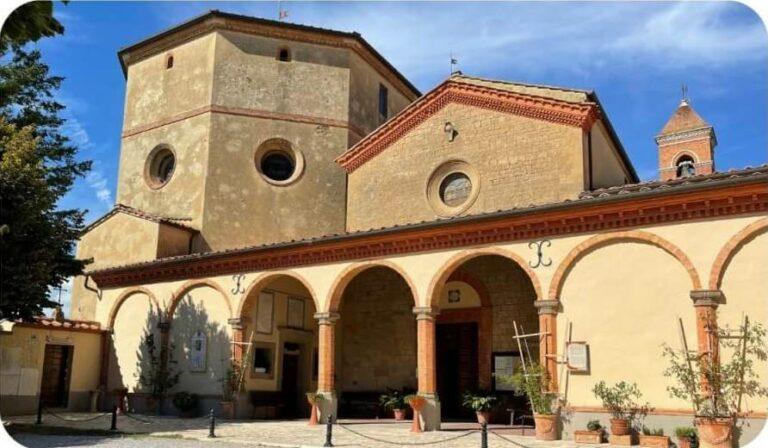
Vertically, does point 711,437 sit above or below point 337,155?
below

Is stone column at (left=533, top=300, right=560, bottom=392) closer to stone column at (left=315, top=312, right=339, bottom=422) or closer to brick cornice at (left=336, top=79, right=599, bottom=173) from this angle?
stone column at (left=315, top=312, right=339, bottom=422)

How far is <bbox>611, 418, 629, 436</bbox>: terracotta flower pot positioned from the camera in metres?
13.0

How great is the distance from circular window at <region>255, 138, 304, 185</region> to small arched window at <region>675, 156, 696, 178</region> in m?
24.9

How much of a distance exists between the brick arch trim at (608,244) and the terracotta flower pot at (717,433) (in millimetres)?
2585

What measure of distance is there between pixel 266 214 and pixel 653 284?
14.5 m

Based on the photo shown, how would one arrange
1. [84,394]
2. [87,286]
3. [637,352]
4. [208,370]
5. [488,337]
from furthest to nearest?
1. [87,286]
2. [84,394]
3. [208,370]
4. [488,337]
5. [637,352]

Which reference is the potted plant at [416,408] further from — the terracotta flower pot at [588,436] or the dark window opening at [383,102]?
the dark window opening at [383,102]

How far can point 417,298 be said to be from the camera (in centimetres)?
1652

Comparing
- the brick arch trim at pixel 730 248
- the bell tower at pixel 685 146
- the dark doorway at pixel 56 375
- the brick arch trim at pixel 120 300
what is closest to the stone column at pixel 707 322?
the brick arch trim at pixel 730 248

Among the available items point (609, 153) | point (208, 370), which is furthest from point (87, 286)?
point (609, 153)

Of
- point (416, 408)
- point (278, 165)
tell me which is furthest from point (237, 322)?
point (278, 165)

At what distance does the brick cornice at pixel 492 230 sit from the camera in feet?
42.4

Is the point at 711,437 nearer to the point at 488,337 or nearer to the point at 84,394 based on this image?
the point at 488,337

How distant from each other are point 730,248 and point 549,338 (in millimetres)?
3939
